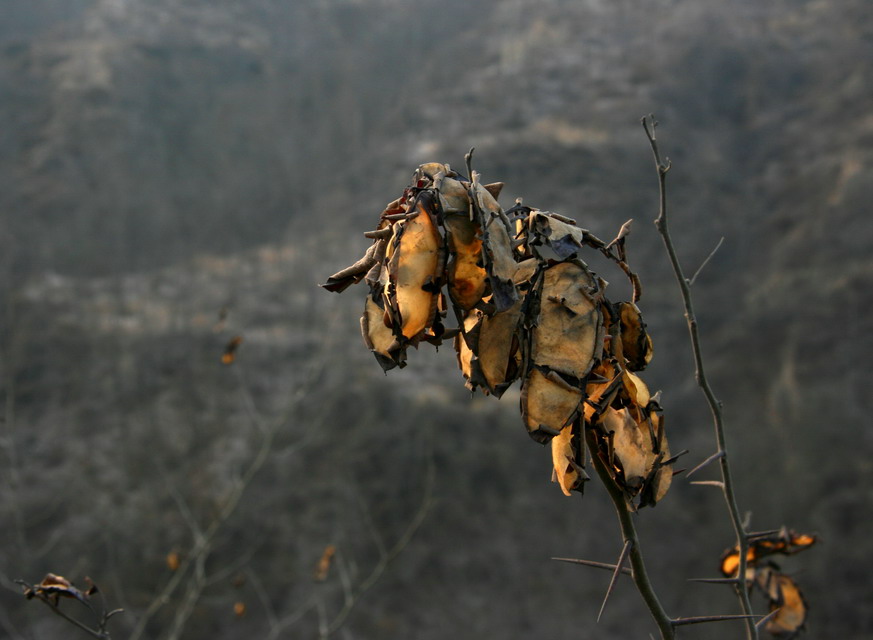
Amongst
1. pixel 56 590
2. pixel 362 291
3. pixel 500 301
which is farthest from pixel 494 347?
pixel 362 291

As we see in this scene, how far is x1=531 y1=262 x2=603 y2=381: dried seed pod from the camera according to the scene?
74cm

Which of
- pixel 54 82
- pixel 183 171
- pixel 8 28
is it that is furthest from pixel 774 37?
pixel 8 28

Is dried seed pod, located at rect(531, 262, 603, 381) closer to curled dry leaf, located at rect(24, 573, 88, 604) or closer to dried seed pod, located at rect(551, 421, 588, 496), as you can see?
dried seed pod, located at rect(551, 421, 588, 496)

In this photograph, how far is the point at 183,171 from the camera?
16797 millimetres

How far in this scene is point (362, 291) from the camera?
555 inches

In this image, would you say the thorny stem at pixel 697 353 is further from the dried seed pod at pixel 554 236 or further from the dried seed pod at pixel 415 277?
the dried seed pod at pixel 415 277

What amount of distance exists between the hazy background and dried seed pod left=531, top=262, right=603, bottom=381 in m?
6.12

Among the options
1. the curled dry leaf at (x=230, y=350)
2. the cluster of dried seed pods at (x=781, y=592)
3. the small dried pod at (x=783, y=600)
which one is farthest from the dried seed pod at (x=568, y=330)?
the curled dry leaf at (x=230, y=350)

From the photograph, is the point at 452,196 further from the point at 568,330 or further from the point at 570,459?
the point at 570,459

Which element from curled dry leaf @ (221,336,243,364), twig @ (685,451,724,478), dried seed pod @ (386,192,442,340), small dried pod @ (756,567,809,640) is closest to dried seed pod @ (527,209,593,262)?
dried seed pod @ (386,192,442,340)

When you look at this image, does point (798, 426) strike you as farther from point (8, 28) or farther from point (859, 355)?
point (8, 28)

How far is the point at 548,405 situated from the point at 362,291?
13.4 m

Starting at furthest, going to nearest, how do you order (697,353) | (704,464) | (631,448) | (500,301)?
(697,353) < (704,464) < (631,448) < (500,301)

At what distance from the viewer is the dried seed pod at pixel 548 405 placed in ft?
2.40
